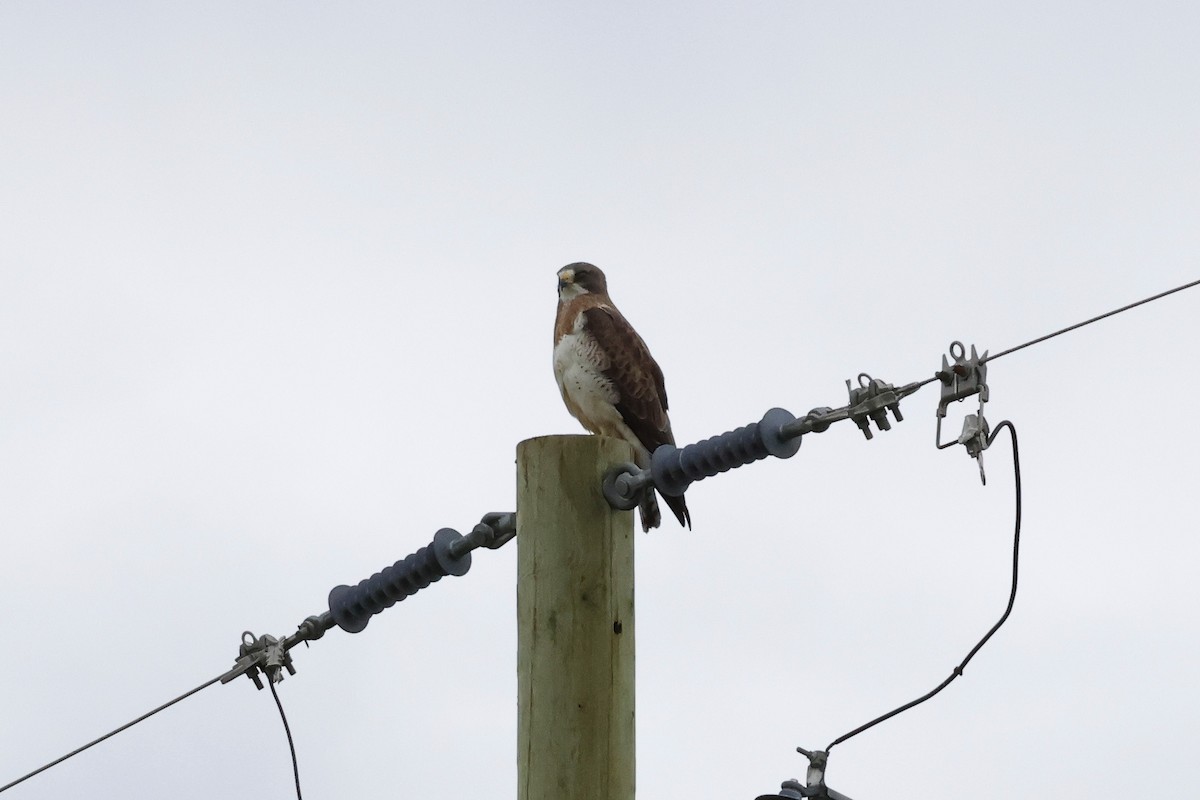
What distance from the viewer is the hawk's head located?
7500 millimetres

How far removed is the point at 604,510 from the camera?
379 centimetres

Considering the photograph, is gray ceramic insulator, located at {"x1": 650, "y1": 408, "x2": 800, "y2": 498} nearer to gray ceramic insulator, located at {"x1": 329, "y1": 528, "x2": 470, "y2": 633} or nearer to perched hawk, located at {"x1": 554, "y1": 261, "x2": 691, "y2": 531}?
gray ceramic insulator, located at {"x1": 329, "y1": 528, "x2": 470, "y2": 633}

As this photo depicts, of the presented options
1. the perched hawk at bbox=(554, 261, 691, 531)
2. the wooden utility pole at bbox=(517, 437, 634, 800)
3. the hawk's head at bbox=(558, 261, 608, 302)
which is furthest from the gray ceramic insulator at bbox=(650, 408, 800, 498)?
the hawk's head at bbox=(558, 261, 608, 302)

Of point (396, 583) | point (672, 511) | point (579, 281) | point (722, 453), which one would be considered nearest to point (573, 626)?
point (722, 453)

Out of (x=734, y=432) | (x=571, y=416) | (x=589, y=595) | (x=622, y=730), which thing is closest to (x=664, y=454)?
(x=734, y=432)

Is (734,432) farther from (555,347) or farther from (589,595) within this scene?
(555,347)

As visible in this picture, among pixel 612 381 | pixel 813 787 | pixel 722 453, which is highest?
pixel 612 381

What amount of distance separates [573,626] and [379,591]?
3.06 feet

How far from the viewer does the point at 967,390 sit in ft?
12.0

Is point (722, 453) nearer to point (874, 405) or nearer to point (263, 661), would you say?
point (874, 405)

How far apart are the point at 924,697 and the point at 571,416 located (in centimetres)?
360

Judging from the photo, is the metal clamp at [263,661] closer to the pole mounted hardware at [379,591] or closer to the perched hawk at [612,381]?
the pole mounted hardware at [379,591]

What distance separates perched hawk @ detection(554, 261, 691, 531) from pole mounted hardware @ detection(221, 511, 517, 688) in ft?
7.75

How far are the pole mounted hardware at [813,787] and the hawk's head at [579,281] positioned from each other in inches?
163
